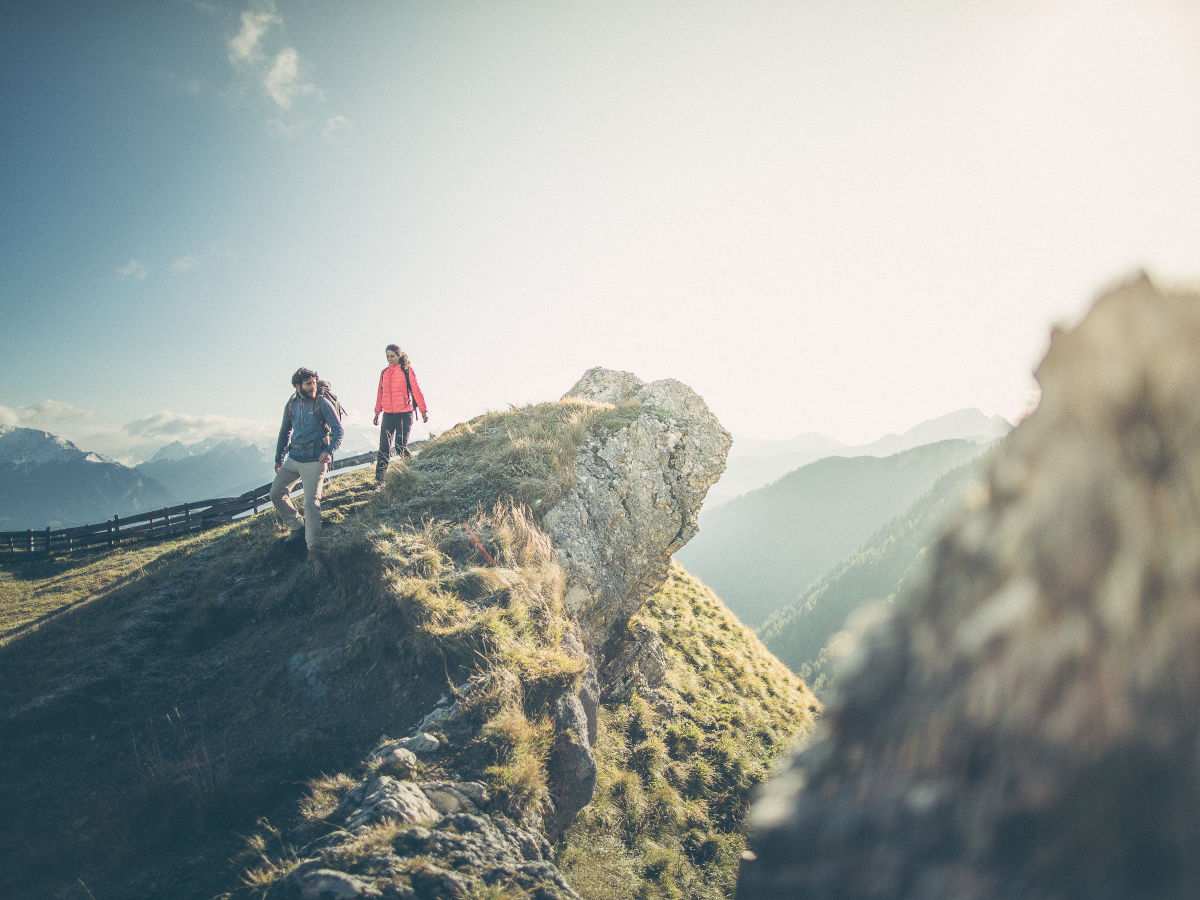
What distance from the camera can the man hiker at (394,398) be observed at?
1099 cm

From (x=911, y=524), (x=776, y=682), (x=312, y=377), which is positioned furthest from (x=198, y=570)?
(x=911, y=524)

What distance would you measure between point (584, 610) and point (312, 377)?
19.1 ft

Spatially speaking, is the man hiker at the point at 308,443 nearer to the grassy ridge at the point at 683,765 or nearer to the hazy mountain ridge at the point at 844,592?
the grassy ridge at the point at 683,765

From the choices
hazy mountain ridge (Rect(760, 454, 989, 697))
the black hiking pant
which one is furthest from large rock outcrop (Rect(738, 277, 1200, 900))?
hazy mountain ridge (Rect(760, 454, 989, 697))

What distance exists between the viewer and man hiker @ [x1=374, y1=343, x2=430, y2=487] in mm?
10992

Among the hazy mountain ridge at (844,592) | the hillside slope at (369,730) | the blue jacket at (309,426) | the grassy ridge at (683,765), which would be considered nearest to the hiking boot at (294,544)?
the hillside slope at (369,730)

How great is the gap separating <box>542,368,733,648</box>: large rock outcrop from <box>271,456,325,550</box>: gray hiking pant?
361 centimetres

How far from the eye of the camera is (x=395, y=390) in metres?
11.1

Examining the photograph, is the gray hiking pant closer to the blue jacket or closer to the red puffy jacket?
the blue jacket

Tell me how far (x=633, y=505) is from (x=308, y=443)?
18.7ft

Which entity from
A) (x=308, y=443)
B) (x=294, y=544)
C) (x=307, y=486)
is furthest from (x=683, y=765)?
(x=308, y=443)

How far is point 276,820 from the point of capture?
11.8 ft

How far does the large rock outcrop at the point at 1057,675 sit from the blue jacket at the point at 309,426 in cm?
791

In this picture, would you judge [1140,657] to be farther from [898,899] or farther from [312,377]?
[312,377]
